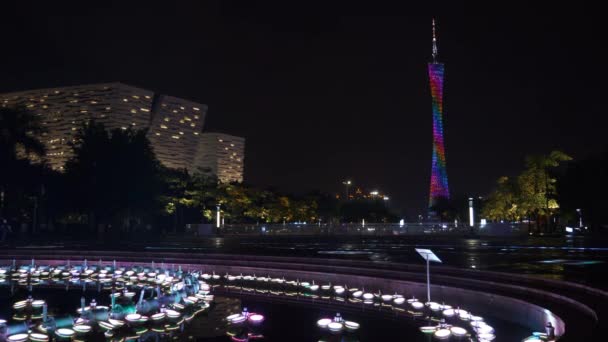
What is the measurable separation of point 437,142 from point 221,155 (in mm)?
92754

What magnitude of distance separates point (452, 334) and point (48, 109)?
13709 cm

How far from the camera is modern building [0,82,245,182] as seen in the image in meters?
126

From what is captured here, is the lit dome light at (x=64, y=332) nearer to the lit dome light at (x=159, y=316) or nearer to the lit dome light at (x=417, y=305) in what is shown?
Answer: the lit dome light at (x=159, y=316)

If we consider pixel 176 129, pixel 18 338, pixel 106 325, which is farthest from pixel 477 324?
pixel 176 129

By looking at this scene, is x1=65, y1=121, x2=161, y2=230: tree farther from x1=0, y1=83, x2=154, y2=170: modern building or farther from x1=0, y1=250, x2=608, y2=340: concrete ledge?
x1=0, y1=83, x2=154, y2=170: modern building

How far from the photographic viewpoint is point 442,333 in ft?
35.5

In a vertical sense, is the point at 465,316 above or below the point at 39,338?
above

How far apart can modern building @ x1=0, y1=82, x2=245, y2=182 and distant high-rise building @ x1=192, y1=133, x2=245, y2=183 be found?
1385cm

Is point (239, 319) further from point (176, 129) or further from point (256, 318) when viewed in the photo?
point (176, 129)

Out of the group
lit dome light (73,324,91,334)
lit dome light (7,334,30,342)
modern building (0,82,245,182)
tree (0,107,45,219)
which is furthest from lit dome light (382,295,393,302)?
modern building (0,82,245,182)

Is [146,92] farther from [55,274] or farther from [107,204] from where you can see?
[55,274]

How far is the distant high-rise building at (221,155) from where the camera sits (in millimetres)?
166250

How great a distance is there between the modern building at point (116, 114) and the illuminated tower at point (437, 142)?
64.2 m

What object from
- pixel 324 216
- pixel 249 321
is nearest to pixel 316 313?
pixel 249 321
